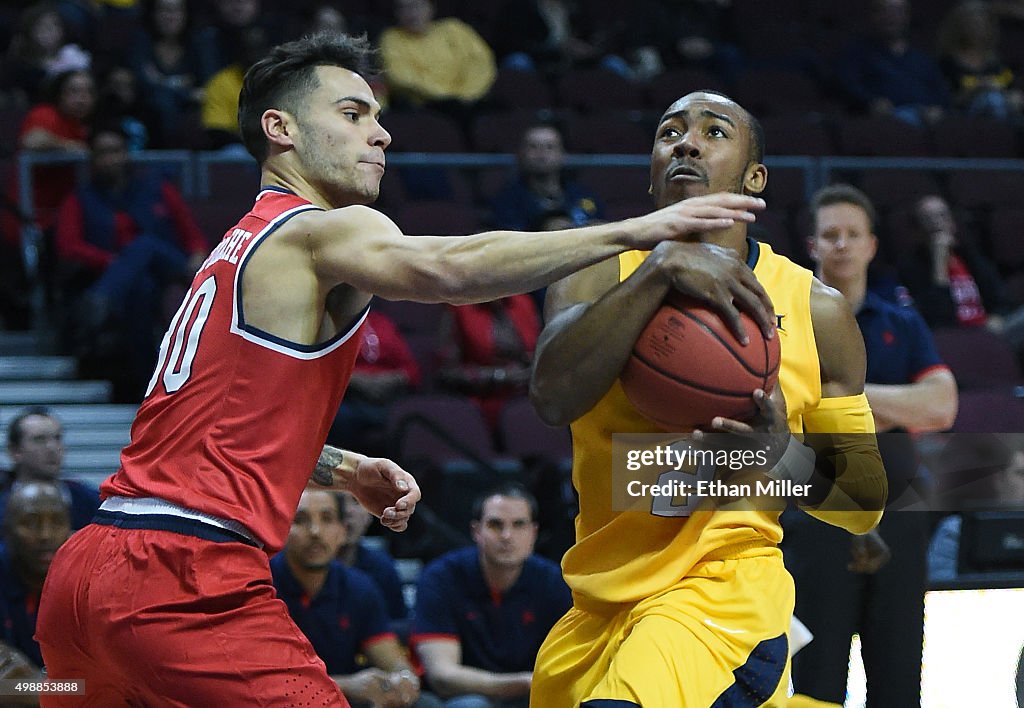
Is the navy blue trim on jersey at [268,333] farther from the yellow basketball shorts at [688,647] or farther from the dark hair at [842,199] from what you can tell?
the dark hair at [842,199]

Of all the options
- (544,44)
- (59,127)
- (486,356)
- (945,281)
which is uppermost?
(544,44)

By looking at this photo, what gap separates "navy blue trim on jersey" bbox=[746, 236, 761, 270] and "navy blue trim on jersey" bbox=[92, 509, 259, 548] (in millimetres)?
1370

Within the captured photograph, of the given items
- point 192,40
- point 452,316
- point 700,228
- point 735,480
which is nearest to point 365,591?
point 452,316

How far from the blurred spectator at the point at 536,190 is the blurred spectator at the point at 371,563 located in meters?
2.51

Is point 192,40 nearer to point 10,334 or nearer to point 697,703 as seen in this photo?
point 10,334

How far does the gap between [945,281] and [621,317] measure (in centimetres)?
597

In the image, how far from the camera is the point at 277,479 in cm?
294

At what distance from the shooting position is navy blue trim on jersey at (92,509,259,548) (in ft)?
9.35

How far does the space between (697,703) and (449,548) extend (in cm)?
366

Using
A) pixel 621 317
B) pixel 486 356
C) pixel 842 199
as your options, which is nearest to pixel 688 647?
pixel 621 317

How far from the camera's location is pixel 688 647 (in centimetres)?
311

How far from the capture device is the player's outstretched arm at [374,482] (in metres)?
3.38

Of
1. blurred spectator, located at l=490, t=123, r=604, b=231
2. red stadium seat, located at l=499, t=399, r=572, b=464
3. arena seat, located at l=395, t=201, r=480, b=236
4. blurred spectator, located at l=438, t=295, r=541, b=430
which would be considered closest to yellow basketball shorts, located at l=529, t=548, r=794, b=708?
red stadium seat, located at l=499, t=399, r=572, b=464

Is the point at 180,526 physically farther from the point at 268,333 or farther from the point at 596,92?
the point at 596,92
